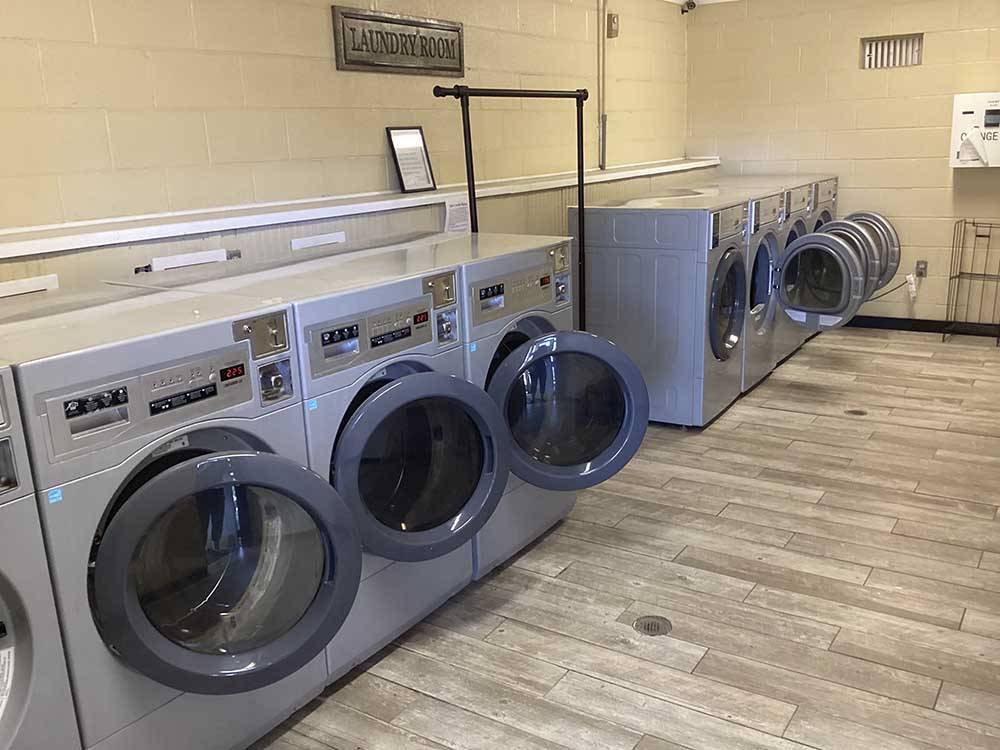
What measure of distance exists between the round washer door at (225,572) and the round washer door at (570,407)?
→ 0.87 metres

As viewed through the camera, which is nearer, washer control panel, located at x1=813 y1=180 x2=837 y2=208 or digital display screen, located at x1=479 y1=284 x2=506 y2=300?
digital display screen, located at x1=479 y1=284 x2=506 y2=300

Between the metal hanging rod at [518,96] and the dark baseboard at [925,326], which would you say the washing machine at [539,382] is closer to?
the metal hanging rod at [518,96]

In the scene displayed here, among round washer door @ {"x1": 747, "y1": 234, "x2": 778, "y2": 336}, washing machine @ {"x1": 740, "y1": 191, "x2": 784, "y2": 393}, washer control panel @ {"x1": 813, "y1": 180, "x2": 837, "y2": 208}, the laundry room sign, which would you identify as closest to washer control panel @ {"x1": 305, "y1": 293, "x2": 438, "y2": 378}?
the laundry room sign

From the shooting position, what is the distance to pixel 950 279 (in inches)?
229

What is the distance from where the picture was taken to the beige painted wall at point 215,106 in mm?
2516

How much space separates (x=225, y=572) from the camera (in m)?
1.95

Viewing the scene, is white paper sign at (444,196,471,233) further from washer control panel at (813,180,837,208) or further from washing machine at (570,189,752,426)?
washer control panel at (813,180,837,208)

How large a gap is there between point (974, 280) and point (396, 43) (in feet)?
13.9

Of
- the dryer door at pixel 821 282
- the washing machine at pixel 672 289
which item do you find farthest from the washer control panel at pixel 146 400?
the dryer door at pixel 821 282

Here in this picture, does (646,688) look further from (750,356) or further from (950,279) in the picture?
(950,279)

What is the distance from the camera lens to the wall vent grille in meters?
5.61

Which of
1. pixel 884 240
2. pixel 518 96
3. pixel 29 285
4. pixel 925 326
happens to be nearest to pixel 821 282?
pixel 884 240

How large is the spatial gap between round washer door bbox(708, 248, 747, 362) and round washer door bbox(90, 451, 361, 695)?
2.59m

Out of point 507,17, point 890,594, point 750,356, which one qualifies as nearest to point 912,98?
point 750,356
